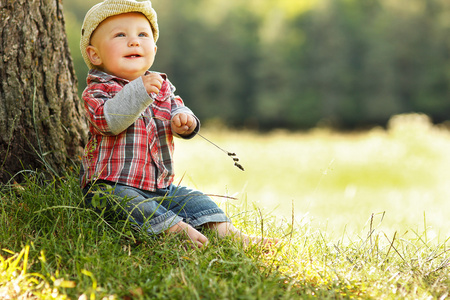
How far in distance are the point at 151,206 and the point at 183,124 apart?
1.46 feet

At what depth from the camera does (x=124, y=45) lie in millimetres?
2475

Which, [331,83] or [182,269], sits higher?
[331,83]

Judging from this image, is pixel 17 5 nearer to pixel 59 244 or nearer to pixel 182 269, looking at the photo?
pixel 59 244

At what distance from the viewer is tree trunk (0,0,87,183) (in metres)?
2.76

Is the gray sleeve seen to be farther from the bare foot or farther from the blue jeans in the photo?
the bare foot

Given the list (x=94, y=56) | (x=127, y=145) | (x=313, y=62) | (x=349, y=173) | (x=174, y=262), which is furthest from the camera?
(x=313, y=62)

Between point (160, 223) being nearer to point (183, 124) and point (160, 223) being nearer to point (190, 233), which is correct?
point (190, 233)

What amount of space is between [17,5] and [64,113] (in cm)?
66

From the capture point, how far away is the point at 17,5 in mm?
2779

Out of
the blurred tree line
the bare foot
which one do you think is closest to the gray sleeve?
the bare foot

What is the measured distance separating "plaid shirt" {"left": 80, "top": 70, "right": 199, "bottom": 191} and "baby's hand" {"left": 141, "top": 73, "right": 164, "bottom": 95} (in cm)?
3

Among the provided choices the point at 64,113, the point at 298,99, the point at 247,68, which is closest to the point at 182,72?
the point at 247,68

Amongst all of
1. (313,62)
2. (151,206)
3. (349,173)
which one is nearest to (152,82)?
(151,206)

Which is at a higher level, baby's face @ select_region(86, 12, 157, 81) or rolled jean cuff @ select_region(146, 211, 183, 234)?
baby's face @ select_region(86, 12, 157, 81)
